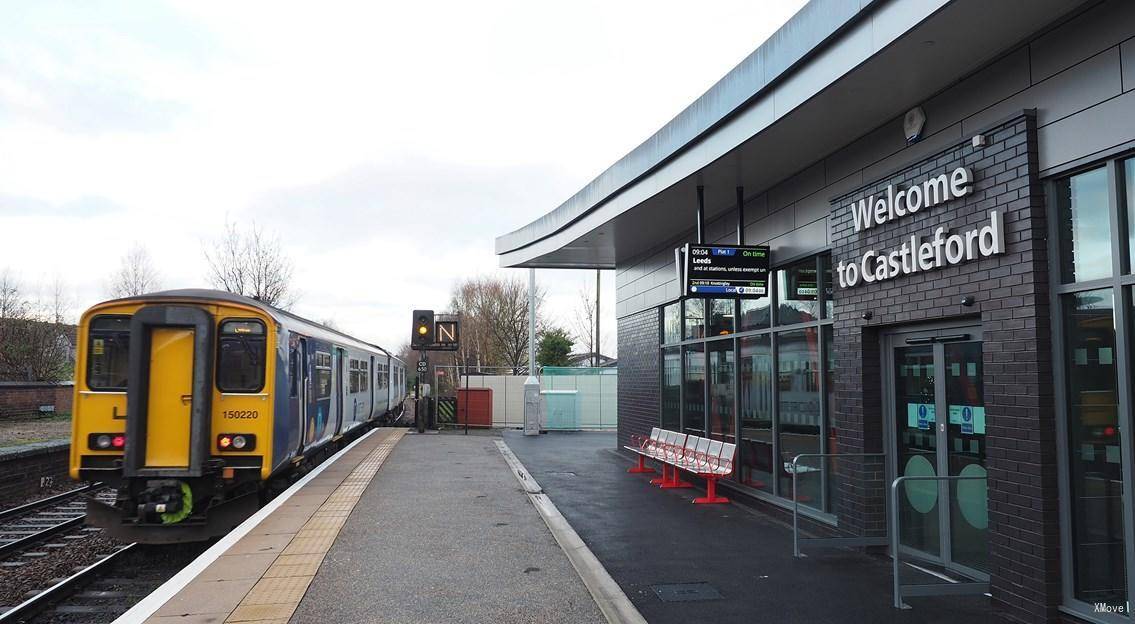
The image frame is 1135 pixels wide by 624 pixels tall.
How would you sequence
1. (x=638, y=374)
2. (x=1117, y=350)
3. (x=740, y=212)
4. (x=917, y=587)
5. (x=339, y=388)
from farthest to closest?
(x=638, y=374), (x=339, y=388), (x=740, y=212), (x=917, y=587), (x=1117, y=350)

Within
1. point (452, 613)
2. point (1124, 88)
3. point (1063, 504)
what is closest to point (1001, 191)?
point (1124, 88)

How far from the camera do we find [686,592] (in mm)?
6613

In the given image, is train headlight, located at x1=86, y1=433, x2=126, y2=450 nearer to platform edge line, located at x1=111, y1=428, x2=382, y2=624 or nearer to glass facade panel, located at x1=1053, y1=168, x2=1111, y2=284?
platform edge line, located at x1=111, y1=428, x2=382, y2=624

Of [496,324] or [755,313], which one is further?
[496,324]

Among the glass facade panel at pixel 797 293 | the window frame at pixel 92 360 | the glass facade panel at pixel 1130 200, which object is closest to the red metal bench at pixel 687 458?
the glass facade panel at pixel 797 293

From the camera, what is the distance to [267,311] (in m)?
9.69

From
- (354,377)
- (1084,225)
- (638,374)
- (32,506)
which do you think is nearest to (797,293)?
(1084,225)

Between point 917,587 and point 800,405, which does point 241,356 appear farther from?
point 917,587

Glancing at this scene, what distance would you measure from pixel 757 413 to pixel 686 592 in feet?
15.4

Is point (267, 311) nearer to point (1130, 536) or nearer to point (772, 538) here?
point (772, 538)

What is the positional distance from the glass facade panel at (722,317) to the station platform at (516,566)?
8.29 feet

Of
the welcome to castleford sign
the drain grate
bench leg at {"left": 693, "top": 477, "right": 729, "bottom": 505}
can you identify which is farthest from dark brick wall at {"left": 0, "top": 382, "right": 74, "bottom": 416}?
the welcome to castleford sign

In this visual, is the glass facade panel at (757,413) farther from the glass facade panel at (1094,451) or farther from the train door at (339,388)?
the train door at (339,388)

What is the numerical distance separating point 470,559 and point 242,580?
1.95 meters
